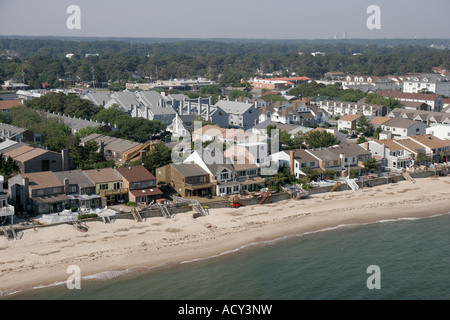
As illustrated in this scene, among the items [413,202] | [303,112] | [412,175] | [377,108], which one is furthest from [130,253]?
[377,108]

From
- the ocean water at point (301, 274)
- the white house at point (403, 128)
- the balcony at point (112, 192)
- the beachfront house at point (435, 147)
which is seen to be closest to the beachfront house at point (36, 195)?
the balcony at point (112, 192)

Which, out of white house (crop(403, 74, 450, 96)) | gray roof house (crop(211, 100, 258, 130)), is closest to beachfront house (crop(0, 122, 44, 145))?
gray roof house (crop(211, 100, 258, 130))

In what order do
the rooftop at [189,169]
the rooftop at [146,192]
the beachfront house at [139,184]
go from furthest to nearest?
the rooftop at [189,169], the beachfront house at [139,184], the rooftop at [146,192]

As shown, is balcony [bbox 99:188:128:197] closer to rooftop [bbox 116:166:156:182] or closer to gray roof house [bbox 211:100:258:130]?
rooftop [bbox 116:166:156:182]

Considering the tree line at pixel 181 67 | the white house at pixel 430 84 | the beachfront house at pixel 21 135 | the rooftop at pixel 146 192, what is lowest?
the rooftop at pixel 146 192

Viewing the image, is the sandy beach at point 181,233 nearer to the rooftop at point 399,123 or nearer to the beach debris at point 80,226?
the beach debris at point 80,226

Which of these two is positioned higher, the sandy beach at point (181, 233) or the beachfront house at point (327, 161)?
the beachfront house at point (327, 161)
